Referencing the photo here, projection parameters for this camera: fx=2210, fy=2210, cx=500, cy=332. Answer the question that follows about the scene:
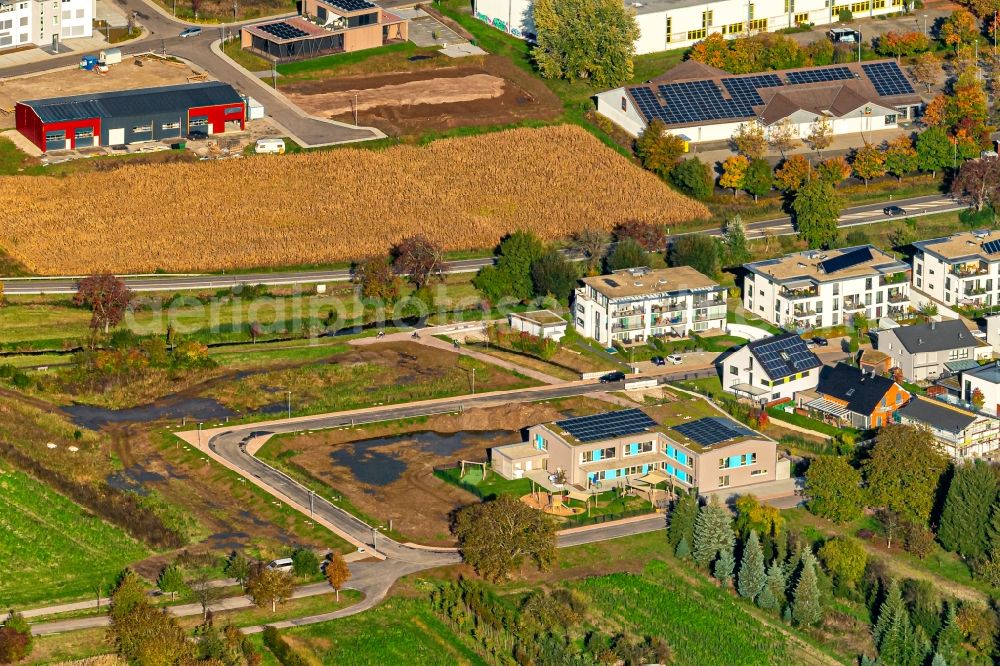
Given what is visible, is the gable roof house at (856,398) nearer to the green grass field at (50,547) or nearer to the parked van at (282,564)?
the parked van at (282,564)

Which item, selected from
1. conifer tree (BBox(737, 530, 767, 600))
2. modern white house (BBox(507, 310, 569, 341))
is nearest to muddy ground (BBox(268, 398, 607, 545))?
modern white house (BBox(507, 310, 569, 341))

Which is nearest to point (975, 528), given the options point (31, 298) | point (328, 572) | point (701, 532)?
point (701, 532)

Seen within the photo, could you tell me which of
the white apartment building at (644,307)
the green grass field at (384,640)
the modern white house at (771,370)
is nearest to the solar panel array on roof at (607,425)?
the modern white house at (771,370)

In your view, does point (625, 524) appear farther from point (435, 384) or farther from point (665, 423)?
point (435, 384)

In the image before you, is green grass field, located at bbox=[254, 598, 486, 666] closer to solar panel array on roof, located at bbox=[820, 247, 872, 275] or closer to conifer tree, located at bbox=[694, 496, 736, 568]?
conifer tree, located at bbox=[694, 496, 736, 568]

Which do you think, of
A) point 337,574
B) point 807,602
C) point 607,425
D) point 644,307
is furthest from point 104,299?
point 807,602
